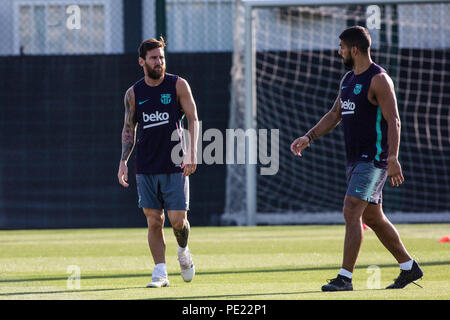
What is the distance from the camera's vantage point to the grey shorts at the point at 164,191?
7.24 m

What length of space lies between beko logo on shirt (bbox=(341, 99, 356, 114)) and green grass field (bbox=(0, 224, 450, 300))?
52.5 inches

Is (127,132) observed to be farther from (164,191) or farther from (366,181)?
(366,181)

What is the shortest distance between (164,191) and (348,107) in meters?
1.64

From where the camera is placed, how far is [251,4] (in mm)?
14133

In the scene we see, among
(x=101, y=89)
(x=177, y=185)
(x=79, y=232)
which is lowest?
(x=79, y=232)

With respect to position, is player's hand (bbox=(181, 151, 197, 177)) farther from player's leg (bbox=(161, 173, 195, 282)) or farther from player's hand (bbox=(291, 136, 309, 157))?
player's hand (bbox=(291, 136, 309, 157))

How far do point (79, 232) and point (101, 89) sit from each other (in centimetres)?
261

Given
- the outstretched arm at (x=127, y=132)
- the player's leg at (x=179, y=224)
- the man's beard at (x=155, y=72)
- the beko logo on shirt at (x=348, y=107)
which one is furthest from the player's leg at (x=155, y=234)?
the beko logo on shirt at (x=348, y=107)

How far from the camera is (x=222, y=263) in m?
9.02

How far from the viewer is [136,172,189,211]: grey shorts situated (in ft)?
23.7

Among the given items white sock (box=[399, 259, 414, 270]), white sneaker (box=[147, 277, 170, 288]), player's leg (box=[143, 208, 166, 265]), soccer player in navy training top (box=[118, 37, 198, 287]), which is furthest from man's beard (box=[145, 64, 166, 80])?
white sock (box=[399, 259, 414, 270])
